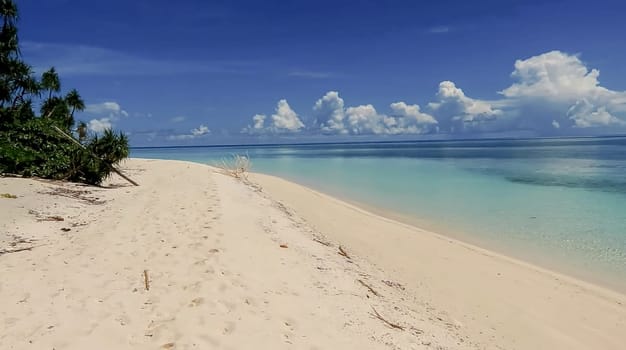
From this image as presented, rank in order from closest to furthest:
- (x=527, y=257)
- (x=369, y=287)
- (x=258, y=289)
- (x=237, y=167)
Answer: (x=258, y=289)
(x=369, y=287)
(x=527, y=257)
(x=237, y=167)

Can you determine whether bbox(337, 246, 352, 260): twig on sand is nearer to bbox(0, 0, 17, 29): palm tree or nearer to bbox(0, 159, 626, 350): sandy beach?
bbox(0, 159, 626, 350): sandy beach

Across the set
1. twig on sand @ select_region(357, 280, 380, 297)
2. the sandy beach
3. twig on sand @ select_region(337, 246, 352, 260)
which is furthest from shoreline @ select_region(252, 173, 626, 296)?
twig on sand @ select_region(357, 280, 380, 297)

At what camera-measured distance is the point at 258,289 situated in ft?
16.0

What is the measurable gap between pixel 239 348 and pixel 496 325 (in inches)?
140

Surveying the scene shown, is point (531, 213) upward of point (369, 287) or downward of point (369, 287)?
downward

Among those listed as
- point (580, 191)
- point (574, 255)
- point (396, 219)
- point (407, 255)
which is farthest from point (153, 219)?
point (580, 191)

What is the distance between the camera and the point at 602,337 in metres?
5.09

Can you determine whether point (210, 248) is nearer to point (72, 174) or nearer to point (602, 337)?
point (602, 337)

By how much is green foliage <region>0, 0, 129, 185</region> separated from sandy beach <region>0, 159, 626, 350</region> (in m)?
3.55

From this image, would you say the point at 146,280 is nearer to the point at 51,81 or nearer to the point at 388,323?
A: the point at 388,323

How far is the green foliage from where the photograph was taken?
12484 millimetres

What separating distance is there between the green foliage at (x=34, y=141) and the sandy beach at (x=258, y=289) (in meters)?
3.55

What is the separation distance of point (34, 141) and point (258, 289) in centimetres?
1177

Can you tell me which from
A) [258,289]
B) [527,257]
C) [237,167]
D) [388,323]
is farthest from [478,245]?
[237,167]
